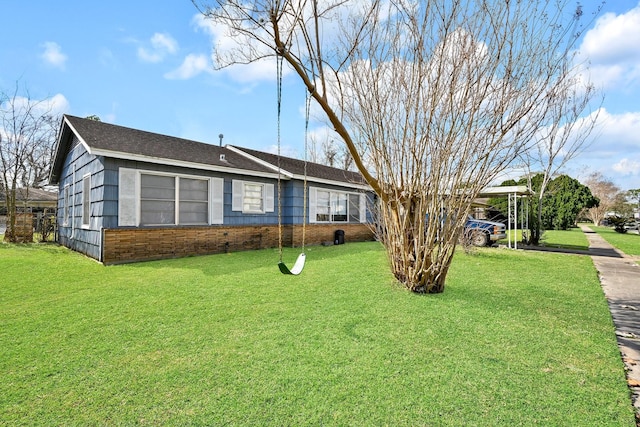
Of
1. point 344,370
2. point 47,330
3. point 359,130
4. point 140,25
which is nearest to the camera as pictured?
point 344,370

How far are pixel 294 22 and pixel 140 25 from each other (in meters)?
5.97

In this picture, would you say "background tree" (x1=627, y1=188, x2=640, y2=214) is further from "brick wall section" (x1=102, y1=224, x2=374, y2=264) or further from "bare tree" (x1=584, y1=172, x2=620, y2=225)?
"brick wall section" (x1=102, y1=224, x2=374, y2=264)

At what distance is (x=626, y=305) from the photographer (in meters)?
4.74

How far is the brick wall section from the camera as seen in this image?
7840mm

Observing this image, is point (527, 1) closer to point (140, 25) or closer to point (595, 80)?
point (595, 80)

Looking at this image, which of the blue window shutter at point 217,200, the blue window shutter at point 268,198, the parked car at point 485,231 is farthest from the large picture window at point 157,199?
the parked car at point 485,231

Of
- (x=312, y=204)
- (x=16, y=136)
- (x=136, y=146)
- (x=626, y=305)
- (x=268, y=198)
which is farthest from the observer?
(x=16, y=136)

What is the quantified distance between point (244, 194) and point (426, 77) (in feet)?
25.9

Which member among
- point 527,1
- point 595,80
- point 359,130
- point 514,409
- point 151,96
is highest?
point 151,96

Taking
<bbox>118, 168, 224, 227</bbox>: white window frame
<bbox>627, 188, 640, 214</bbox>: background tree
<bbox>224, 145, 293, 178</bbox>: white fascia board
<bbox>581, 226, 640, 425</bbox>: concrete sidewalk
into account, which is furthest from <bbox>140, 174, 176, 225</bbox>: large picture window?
<bbox>627, 188, 640, 214</bbox>: background tree

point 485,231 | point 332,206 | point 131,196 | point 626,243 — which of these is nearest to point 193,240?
point 131,196

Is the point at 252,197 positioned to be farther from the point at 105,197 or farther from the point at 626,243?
the point at 626,243

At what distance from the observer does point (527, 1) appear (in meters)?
4.04

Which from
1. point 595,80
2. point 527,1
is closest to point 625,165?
point 595,80
